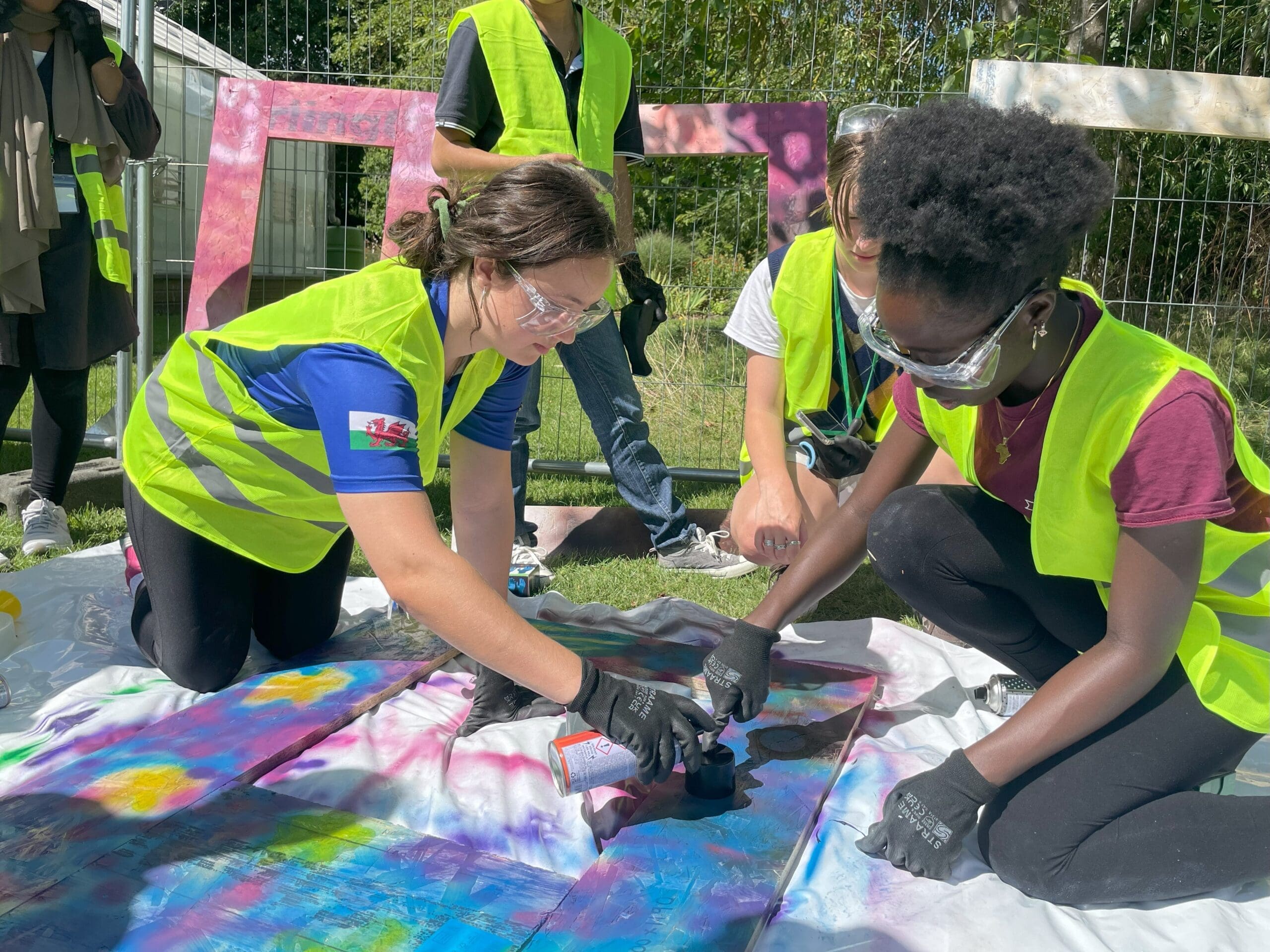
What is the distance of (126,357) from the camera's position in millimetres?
4992

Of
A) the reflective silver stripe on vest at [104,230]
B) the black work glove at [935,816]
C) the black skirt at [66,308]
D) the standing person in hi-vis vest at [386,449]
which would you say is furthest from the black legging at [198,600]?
the black work glove at [935,816]

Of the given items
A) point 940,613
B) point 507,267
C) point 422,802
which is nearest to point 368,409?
point 507,267

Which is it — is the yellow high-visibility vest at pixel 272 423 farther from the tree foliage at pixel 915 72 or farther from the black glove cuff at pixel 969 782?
the tree foliage at pixel 915 72

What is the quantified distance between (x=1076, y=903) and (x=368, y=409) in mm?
1603

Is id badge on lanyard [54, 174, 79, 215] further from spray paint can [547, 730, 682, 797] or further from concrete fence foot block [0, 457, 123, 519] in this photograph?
spray paint can [547, 730, 682, 797]

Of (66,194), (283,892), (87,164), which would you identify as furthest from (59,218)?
(283,892)

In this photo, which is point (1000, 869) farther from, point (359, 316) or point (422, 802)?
point (359, 316)

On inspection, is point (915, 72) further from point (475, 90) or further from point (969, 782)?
point (969, 782)

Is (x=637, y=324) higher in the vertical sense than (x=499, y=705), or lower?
higher

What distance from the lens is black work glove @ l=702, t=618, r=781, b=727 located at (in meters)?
2.31

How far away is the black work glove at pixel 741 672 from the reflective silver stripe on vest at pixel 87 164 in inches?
121

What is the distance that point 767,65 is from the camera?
5.19m

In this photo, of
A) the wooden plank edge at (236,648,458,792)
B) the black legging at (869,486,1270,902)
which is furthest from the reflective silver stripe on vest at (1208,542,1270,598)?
the wooden plank edge at (236,648,458,792)

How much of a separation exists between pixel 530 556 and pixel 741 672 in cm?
166
